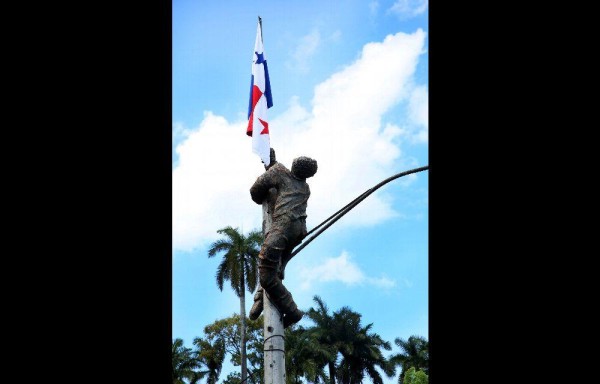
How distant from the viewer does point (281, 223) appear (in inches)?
332

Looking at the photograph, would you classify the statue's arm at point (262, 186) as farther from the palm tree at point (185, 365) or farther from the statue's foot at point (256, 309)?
the palm tree at point (185, 365)

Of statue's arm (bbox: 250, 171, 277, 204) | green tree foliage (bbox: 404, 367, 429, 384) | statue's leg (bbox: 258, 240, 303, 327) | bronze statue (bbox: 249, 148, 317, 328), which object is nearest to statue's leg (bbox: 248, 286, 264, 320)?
bronze statue (bbox: 249, 148, 317, 328)

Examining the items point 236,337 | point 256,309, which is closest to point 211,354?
point 236,337

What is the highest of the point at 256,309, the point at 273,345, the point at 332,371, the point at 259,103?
the point at 332,371

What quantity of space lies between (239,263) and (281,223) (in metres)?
35.2

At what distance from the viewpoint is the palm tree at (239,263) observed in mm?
42750

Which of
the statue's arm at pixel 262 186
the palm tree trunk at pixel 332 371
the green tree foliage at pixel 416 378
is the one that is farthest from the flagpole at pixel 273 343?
the palm tree trunk at pixel 332 371

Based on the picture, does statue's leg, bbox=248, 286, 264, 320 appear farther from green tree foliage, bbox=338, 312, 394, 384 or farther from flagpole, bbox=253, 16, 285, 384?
green tree foliage, bbox=338, 312, 394, 384

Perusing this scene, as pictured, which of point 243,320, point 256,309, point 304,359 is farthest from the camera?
point 304,359

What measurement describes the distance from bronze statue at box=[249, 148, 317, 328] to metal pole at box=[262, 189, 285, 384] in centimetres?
11

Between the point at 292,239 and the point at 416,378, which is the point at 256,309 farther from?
the point at 416,378
